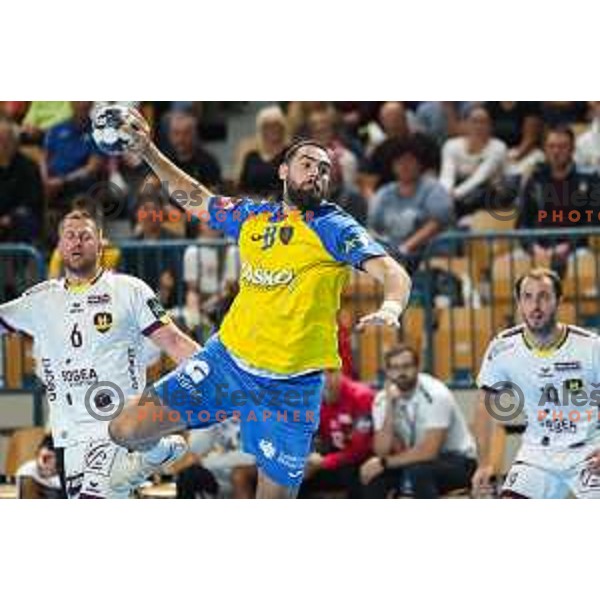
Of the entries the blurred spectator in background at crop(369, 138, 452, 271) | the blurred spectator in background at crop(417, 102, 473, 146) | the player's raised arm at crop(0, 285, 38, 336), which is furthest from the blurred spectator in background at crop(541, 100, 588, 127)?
the player's raised arm at crop(0, 285, 38, 336)

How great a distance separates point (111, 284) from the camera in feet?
37.4

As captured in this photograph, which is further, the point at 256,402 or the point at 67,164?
the point at 67,164

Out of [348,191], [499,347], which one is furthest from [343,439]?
[348,191]

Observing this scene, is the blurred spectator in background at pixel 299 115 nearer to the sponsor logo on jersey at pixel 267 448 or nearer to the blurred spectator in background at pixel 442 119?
the blurred spectator in background at pixel 442 119

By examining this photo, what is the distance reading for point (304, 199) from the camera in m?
10.9

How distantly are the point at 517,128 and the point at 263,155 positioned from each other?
2.27m

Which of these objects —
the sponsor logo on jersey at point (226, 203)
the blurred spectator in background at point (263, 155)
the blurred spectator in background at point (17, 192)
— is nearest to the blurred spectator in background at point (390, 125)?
the blurred spectator in background at point (263, 155)

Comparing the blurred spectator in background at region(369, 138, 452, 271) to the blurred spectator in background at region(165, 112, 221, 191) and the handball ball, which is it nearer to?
the blurred spectator in background at region(165, 112, 221, 191)

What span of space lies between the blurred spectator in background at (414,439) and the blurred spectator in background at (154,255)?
131cm

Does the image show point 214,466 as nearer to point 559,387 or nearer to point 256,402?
point 256,402

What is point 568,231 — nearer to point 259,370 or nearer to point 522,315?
point 522,315

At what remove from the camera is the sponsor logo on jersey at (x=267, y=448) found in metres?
11.0

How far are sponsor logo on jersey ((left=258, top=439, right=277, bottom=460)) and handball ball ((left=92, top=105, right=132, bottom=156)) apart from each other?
67.0 inches
